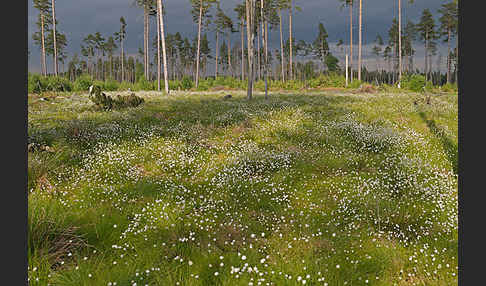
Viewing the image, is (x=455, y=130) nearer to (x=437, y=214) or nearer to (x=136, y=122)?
(x=437, y=214)

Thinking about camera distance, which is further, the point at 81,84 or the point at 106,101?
the point at 81,84

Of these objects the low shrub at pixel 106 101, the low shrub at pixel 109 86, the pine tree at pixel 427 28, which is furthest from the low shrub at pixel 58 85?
the pine tree at pixel 427 28

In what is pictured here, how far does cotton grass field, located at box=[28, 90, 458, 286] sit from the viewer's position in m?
3.48

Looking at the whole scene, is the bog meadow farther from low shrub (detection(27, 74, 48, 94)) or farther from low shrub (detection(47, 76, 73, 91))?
low shrub (detection(47, 76, 73, 91))

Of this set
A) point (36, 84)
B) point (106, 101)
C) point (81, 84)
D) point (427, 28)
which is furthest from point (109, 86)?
point (427, 28)

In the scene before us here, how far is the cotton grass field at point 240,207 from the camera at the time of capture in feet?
11.4

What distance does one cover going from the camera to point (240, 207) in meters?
5.28

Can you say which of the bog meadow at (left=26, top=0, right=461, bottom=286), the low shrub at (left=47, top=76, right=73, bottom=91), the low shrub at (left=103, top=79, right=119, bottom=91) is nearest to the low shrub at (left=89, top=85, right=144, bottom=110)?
the bog meadow at (left=26, top=0, right=461, bottom=286)

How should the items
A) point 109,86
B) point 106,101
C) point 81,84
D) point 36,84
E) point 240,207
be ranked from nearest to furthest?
point 240,207 < point 106,101 < point 36,84 < point 81,84 < point 109,86

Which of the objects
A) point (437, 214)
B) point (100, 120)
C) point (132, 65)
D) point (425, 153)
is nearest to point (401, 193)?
point (437, 214)

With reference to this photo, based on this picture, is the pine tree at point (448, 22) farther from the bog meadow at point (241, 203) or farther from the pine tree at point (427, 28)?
the bog meadow at point (241, 203)

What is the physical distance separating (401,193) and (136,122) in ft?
33.8

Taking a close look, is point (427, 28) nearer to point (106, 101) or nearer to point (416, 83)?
point (416, 83)

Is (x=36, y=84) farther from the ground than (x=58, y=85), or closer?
closer
